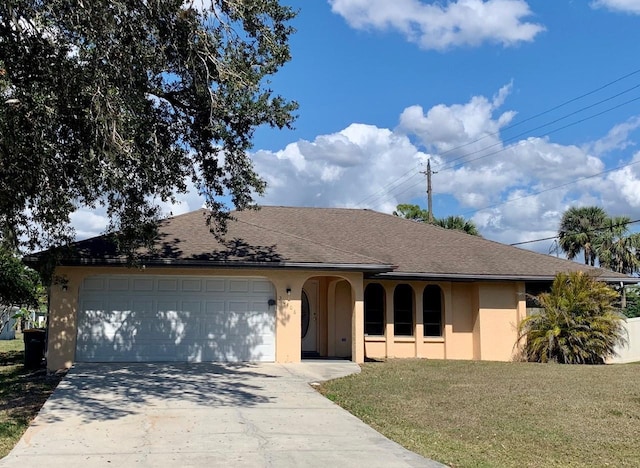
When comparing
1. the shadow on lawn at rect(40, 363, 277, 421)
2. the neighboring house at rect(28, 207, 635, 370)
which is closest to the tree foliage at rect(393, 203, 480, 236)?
the neighboring house at rect(28, 207, 635, 370)

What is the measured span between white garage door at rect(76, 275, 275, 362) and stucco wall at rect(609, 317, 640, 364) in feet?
37.1

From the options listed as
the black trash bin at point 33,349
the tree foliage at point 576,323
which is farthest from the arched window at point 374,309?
the black trash bin at point 33,349

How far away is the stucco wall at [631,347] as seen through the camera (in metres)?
18.8

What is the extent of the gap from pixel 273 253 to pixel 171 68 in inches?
248

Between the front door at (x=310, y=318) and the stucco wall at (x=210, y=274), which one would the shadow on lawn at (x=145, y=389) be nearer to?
the stucco wall at (x=210, y=274)

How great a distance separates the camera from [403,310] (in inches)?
736

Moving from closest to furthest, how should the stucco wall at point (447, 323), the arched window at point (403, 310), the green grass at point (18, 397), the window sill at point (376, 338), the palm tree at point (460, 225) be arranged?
1. the green grass at point (18, 397)
2. the stucco wall at point (447, 323)
3. the window sill at point (376, 338)
4. the arched window at point (403, 310)
5. the palm tree at point (460, 225)

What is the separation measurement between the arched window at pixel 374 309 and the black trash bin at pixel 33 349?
943 cm

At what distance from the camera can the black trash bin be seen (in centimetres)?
1625

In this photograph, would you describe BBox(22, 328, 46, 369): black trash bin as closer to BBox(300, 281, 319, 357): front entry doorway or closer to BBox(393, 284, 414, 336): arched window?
BBox(300, 281, 319, 357): front entry doorway

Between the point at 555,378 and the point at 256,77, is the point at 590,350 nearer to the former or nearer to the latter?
the point at 555,378

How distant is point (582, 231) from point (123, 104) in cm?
3153

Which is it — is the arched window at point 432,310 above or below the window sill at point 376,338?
above

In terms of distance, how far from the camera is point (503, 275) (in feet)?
59.1
